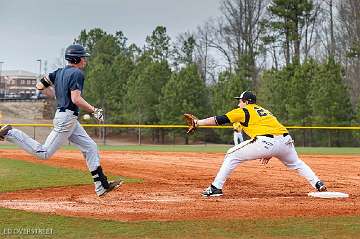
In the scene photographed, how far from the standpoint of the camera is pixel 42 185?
1143 centimetres

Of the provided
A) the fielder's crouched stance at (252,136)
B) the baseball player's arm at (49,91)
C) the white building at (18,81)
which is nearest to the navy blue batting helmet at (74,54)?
the baseball player's arm at (49,91)

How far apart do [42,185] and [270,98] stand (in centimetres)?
3807

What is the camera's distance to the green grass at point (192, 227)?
622 cm

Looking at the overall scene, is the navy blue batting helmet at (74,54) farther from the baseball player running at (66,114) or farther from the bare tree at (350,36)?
the bare tree at (350,36)

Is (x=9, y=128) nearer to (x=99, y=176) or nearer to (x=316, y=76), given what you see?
(x=99, y=176)

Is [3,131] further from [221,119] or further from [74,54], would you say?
[221,119]

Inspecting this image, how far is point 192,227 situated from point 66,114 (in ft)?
9.44

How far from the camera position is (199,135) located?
49.8 metres

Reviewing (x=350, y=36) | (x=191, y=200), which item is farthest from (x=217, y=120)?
(x=350, y=36)

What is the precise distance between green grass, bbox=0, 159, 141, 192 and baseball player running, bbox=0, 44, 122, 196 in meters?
2.28

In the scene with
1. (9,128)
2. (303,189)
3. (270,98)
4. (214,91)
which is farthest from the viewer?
(214,91)

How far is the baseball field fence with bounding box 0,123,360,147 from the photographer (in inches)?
1736

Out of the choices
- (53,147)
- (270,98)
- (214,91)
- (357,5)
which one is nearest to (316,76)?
(270,98)

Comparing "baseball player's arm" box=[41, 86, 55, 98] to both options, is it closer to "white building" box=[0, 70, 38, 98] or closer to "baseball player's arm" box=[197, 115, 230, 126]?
"baseball player's arm" box=[197, 115, 230, 126]
